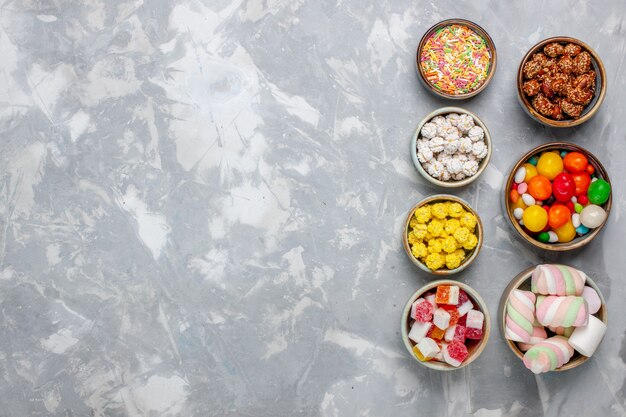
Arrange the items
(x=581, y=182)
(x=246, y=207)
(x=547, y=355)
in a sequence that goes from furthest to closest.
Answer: (x=246, y=207) < (x=581, y=182) < (x=547, y=355)

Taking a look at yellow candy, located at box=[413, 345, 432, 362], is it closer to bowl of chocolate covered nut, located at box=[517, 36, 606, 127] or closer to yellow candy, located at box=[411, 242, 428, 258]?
yellow candy, located at box=[411, 242, 428, 258]

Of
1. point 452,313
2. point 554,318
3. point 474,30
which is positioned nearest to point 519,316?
point 554,318

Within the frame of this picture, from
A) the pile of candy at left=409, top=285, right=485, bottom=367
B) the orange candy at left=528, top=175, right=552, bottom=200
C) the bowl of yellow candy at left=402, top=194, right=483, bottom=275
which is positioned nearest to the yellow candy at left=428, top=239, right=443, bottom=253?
the bowl of yellow candy at left=402, top=194, right=483, bottom=275

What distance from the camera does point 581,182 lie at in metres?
1.91

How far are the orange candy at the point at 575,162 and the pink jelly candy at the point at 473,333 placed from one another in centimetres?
60

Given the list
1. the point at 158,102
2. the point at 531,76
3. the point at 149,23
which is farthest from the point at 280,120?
the point at 531,76

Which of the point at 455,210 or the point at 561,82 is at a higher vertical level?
the point at 561,82

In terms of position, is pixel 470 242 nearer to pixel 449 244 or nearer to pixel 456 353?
pixel 449 244

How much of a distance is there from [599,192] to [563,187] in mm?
113

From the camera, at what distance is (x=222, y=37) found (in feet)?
6.70

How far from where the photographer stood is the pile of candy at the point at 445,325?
73.2 inches

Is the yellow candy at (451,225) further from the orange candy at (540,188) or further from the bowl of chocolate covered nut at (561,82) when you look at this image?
the bowl of chocolate covered nut at (561,82)

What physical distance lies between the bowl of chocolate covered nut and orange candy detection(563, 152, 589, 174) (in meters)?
0.10

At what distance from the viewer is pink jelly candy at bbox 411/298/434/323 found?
1860 millimetres
